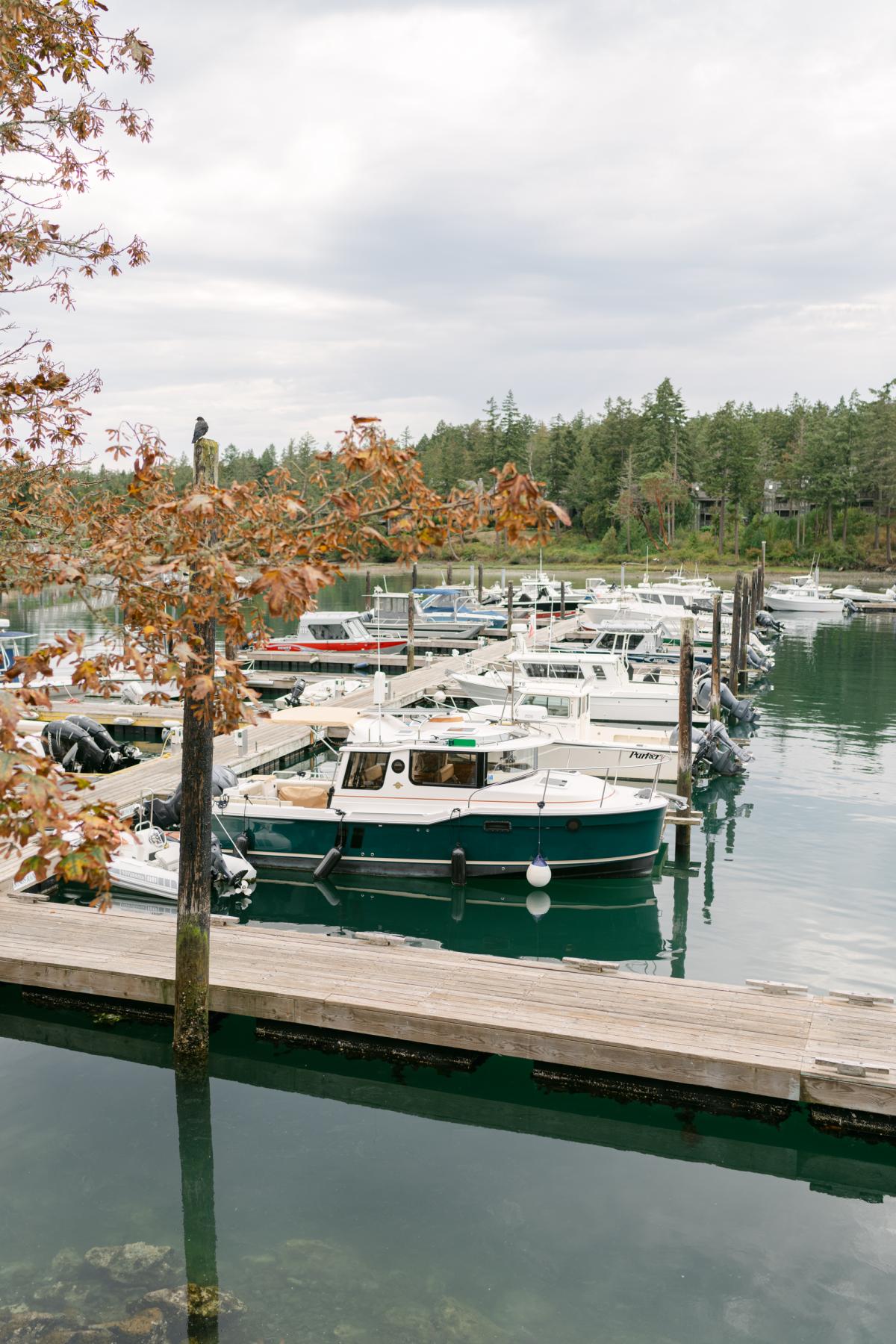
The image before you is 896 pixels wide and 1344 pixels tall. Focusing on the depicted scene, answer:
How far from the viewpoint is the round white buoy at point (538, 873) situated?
53.8 feet

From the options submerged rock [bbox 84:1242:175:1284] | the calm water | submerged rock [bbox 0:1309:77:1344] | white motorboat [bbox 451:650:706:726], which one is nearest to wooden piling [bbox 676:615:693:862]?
the calm water

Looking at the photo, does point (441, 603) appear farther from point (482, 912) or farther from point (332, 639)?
point (482, 912)

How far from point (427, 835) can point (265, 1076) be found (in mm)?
6474

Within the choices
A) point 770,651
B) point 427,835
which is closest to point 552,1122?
point 427,835

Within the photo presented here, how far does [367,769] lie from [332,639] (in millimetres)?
25924

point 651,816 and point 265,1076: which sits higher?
point 651,816

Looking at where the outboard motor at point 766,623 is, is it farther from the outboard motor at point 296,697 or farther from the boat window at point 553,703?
the boat window at point 553,703

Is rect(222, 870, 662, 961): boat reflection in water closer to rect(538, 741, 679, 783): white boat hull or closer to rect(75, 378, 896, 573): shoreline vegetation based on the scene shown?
rect(538, 741, 679, 783): white boat hull

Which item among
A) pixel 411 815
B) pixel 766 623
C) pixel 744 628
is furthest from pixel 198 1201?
pixel 766 623

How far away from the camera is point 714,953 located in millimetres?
15039

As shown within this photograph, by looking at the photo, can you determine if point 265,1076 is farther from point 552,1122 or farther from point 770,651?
point 770,651

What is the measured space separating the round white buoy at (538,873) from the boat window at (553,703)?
8052mm

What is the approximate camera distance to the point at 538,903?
16891 millimetres

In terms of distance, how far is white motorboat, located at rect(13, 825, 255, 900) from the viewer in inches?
607
